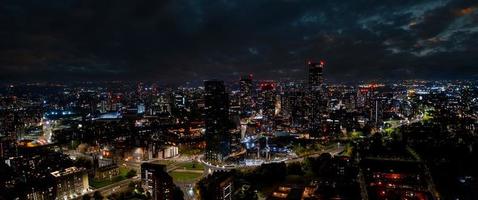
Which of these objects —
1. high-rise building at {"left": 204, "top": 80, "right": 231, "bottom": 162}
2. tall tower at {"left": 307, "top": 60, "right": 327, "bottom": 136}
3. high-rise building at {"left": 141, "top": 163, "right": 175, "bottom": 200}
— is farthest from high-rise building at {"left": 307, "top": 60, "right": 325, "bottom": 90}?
high-rise building at {"left": 141, "top": 163, "right": 175, "bottom": 200}

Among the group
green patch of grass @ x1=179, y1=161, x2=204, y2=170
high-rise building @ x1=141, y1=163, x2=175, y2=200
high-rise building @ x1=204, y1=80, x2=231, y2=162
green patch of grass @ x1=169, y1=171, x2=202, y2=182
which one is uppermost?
high-rise building @ x1=204, y1=80, x2=231, y2=162

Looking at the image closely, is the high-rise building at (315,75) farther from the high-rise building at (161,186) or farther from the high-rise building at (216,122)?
the high-rise building at (161,186)

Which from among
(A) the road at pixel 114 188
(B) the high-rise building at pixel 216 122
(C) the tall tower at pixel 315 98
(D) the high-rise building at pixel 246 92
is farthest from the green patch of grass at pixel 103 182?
(D) the high-rise building at pixel 246 92

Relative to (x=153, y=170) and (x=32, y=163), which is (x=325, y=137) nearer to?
(x=153, y=170)

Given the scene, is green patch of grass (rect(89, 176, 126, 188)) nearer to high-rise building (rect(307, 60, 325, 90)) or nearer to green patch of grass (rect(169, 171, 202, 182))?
green patch of grass (rect(169, 171, 202, 182))

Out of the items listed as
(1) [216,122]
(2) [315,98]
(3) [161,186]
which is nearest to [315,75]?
(2) [315,98]

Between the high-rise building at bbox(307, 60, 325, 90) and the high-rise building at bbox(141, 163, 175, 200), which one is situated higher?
the high-rise building at bbox(307, 60, 325, 90)

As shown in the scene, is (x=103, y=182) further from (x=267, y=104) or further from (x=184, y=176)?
(x=267, y=104)
